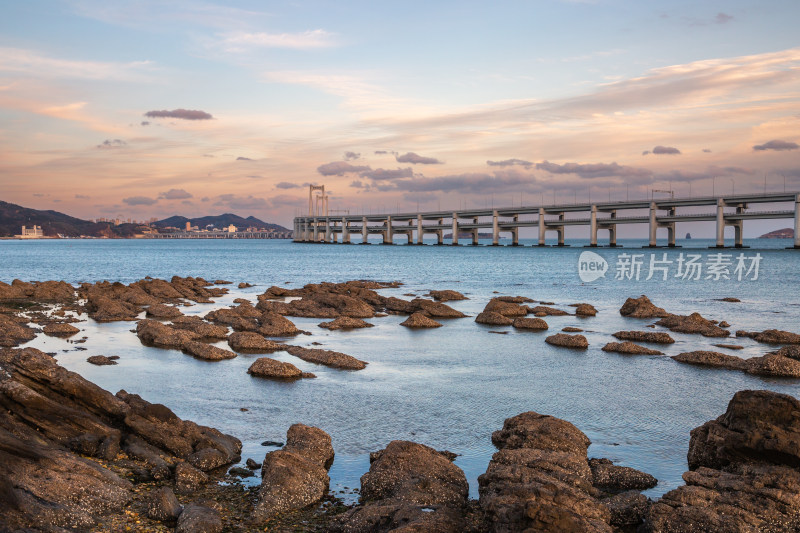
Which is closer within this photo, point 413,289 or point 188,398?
point 188,398

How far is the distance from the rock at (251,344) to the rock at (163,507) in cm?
1437

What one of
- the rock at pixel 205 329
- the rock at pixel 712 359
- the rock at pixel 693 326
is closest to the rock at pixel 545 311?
the rock at pixel 693 326

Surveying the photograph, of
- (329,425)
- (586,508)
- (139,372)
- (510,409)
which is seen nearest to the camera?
(586,508)

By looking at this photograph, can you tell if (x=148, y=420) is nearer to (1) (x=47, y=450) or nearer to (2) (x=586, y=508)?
(1) (x=47, y=450)

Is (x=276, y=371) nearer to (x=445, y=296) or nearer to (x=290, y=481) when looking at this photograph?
(x=290, y=481)

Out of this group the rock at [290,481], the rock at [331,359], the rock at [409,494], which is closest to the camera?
the rock at [409,494]

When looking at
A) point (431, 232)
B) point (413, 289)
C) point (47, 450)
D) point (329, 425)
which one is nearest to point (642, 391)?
point (329, 425)

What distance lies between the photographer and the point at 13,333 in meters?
24.6

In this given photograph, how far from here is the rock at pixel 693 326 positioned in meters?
28.8

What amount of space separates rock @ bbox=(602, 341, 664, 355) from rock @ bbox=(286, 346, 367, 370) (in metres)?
10.3

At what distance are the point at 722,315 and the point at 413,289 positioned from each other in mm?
25082

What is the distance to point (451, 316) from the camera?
115 ft

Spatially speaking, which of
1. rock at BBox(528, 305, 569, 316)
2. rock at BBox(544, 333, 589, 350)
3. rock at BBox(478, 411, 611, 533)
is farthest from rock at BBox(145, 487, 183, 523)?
rock at BBox(528, 305, 569, 316)

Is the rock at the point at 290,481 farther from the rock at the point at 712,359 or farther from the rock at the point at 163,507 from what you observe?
the rock at the point at 712,359
